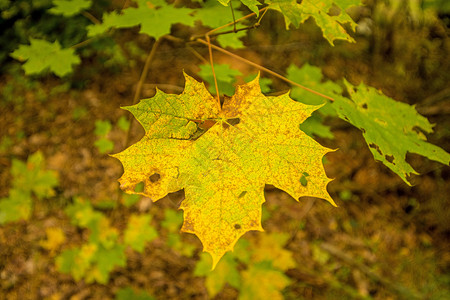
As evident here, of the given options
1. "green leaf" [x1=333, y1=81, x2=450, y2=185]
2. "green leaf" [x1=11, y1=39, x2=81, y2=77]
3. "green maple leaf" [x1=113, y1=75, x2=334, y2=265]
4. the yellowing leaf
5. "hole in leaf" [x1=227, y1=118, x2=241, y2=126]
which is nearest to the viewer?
"green maple leaf" [x1=113, y1=75, x2=334, y2=265]

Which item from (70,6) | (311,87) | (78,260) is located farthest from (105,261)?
(311,87)

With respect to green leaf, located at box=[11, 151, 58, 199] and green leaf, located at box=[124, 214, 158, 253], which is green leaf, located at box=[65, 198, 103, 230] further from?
green leaf, located at box=[11, 151, 58, 199]

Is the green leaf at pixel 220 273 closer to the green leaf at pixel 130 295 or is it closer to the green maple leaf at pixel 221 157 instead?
the green leaf at pixel 130 295

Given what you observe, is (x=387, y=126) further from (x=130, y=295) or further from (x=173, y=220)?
(x=130, y=295)

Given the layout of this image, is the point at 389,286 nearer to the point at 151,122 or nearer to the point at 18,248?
the point at 151,122

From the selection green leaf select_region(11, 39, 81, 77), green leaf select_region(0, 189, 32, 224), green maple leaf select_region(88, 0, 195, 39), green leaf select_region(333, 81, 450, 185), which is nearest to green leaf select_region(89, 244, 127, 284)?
green leaf select_region(0, 189, 32, 224)

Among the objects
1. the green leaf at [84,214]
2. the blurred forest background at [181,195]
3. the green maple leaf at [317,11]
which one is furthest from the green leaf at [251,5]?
the green leaf at [84,214]
